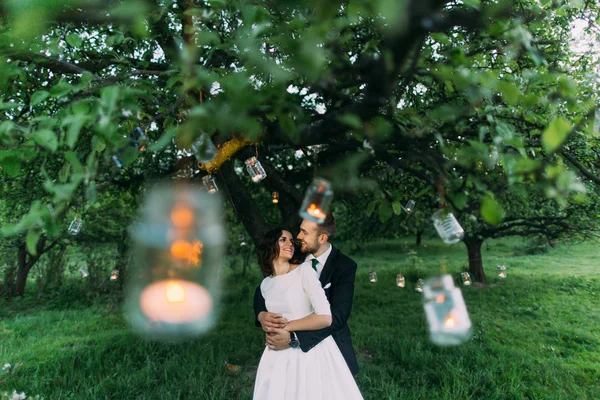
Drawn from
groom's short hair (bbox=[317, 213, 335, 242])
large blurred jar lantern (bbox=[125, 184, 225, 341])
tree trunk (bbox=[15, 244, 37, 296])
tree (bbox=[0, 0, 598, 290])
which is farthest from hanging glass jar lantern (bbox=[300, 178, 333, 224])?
tree trunk (bbox=[15, 244, 37, 296])

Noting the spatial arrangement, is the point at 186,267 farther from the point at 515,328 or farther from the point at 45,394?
the point at 515,328

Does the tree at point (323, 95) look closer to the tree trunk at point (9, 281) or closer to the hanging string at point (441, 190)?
the hanging string at point (441, 190)

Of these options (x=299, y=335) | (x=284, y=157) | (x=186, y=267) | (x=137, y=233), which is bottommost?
(x=299, y=335)

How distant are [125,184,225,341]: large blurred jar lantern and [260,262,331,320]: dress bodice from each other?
537 cm

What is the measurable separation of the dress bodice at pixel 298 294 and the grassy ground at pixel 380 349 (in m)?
2.38

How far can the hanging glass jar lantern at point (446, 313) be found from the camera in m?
7.13

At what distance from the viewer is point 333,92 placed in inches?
77.4

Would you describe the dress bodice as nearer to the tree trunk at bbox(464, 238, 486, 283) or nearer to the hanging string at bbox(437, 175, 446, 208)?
the hanging string at bbox(437, 175, 446, 208)

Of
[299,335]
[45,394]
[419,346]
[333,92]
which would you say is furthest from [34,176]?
[419,346]

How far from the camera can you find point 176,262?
39.6 ft

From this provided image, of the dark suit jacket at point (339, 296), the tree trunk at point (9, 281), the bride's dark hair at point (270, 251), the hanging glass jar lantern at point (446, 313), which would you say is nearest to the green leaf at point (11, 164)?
the bride's dark hair at point (270, 251)

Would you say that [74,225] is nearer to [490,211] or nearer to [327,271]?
[327,271]

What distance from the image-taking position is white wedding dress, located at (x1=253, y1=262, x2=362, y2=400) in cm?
299

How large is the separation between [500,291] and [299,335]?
29.5 feet
